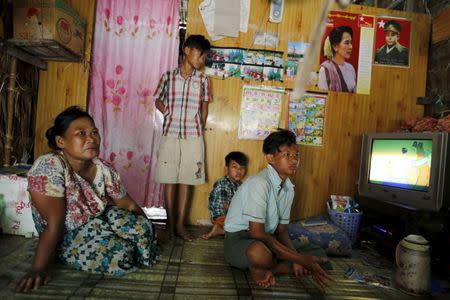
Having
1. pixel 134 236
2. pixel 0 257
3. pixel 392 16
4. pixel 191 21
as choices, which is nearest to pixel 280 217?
pixel 134 236

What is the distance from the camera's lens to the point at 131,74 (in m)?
3.66

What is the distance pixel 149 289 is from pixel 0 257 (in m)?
1.13

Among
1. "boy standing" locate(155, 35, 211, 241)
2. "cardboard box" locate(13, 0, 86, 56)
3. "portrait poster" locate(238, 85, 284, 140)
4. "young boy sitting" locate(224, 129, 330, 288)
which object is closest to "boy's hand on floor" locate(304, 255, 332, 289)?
"young boy sitting" locate(224, 129, 330, 288)

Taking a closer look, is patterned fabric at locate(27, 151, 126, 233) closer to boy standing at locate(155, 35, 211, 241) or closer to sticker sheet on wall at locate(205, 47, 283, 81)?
boy standing at locate(155, 35, 211, 241)

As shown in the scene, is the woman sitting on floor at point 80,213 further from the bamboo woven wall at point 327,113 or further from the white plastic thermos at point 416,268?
the white plastic thermos at point 416,268

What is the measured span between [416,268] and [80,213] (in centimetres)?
221

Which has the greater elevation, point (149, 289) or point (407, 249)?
point (407, 249)

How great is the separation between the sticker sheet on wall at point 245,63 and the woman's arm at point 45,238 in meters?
2.22

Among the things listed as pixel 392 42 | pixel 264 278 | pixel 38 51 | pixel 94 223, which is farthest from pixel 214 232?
pixel 392 42

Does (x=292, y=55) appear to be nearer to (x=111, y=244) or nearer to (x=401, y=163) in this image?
(x=401, y=163)

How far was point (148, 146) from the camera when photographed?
3707 mm

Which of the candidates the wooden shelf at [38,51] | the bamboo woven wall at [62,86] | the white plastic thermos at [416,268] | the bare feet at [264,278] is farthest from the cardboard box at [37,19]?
the white plastic thermos at [416,268]

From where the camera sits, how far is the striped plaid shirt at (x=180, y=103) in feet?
11.1

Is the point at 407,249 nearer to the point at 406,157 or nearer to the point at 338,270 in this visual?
the point at 338,270
